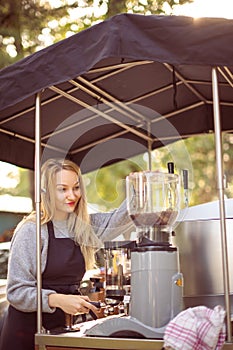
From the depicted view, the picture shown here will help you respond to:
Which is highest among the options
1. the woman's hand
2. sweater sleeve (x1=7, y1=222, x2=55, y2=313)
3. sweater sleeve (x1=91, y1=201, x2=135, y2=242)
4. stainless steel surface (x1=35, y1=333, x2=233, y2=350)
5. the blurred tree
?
the blurred tree

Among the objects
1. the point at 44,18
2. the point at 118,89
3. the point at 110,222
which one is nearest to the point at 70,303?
the point at 110,222

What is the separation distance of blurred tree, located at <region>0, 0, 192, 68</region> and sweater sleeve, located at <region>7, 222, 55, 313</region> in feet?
17.1

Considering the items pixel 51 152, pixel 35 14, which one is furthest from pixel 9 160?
pixel 35 14

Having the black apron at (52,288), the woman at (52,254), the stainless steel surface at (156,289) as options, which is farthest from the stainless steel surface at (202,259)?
the black apron at (52,288)

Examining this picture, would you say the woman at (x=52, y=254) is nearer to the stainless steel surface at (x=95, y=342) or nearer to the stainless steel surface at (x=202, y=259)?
the stainless steel surface at (x=95, y=342)

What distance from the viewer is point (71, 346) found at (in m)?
2.41

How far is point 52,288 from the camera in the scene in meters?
2.88

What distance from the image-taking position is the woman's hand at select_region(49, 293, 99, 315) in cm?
254

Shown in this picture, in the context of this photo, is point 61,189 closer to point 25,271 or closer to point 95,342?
point 25,271

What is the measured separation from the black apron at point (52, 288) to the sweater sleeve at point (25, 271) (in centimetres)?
5

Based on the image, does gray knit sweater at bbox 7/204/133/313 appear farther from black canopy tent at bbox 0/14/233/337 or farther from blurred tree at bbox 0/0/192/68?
blurred tree at bbox 0/0/192/68

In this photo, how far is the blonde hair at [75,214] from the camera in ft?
9.61

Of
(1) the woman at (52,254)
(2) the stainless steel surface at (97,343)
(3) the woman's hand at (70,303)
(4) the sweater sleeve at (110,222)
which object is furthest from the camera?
(4) the sweater sleeve at (110,222)

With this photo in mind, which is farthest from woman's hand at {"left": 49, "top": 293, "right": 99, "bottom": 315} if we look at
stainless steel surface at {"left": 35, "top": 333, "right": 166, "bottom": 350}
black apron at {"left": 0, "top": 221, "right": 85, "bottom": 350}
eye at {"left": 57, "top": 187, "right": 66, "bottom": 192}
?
eye at {"left": 57, "top": 187, "right": 66, "bottom": 192}
